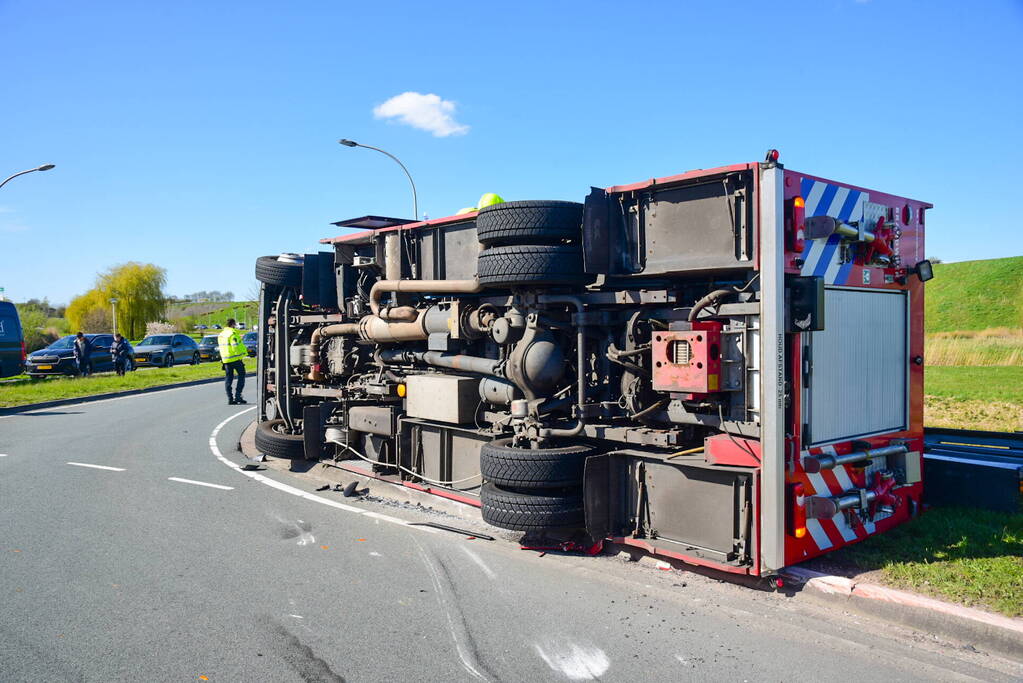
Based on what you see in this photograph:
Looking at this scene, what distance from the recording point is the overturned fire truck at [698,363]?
5.00 metres

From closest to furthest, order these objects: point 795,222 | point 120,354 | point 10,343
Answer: point 795,222 → point 10,343 → point 120,354

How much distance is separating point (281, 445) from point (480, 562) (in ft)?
16.3

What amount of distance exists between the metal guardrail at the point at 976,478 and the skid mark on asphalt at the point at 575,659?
3914mm

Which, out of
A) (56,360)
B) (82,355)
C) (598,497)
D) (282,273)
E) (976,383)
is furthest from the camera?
(56,360)

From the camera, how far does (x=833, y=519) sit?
536 centimetres

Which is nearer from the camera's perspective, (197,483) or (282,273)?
(197,483)

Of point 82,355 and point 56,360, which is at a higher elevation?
point 82,355

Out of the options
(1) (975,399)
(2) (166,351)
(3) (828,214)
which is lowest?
(1) (975,399)

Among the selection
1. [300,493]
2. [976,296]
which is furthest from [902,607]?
[976,296]

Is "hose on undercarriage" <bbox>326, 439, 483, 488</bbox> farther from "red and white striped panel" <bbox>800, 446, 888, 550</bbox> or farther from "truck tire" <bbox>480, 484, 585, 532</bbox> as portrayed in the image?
"red and white striped panel" <bbox>800, 446, 888, 550</bbox>

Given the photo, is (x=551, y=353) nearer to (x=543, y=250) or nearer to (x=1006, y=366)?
(x=543, y=250)

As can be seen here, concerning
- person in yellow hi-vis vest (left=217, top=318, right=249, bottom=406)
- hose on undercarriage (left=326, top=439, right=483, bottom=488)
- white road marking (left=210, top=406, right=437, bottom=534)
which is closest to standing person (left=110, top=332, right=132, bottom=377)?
person in yellow hi-vis vest (left=217, top=318, right=249, bottom=406)

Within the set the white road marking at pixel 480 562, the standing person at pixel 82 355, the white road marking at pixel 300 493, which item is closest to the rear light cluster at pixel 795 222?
the white road marking at pixel 480 562

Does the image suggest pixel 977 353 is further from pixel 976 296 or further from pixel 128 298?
pixel 128 298
